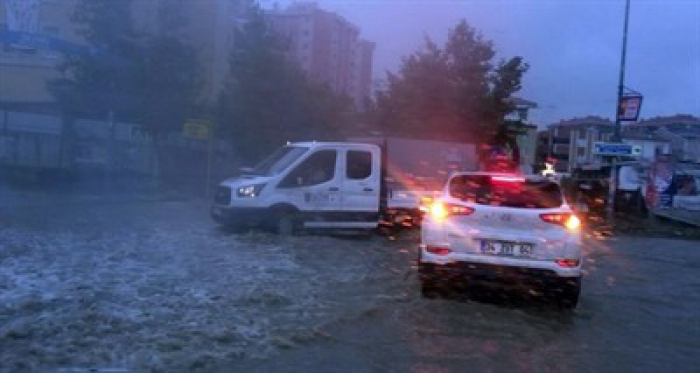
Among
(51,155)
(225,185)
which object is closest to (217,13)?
(51,155)

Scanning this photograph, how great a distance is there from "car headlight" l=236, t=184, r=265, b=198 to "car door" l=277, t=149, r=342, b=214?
38 cm

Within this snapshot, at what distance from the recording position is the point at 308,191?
14.1m

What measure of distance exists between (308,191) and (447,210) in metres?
5.87

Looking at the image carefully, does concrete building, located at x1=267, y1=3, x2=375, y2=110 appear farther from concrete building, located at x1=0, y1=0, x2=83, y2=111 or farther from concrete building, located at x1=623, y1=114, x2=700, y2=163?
concrete building, located at x1=623, y1=114, x2=700, y2=163

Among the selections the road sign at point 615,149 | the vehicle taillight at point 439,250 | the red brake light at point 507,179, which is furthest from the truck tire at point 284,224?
the road sign at point 615,149

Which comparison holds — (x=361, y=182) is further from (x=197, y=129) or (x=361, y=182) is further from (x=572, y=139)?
(x=572, y=139)

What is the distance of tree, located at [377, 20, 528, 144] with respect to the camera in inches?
1253

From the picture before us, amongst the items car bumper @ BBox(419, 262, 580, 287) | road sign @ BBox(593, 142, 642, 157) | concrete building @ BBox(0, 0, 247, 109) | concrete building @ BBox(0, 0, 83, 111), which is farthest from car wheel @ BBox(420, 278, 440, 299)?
concrete building @ BBox(0, 0, 83, 111)

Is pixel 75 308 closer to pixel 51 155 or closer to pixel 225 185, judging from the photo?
pixel 225 185

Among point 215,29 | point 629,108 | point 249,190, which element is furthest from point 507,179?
point 215,29

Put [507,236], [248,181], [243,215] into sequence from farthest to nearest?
1. [248,181]
2. [243,215]
3. [507,236]

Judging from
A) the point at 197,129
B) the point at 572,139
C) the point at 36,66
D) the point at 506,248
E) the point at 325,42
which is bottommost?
the point at 506,248

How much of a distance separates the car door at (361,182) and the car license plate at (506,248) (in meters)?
6.28

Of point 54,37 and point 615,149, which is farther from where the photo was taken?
point 615,149
